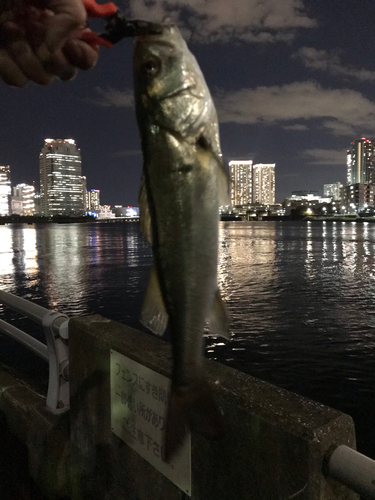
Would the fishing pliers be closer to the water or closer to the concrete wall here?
the water

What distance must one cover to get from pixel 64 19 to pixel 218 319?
5.56 ft

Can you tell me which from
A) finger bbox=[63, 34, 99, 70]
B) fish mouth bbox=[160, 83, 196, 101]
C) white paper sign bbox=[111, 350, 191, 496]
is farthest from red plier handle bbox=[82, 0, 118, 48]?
white paper sign bbox=[111, 350, 191, 496]

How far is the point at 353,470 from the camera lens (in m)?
2.16

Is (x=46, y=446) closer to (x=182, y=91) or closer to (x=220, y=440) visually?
(x=220, y=440)

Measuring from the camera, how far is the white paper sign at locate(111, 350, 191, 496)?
3.26 metres

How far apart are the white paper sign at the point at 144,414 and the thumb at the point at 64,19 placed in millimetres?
2553

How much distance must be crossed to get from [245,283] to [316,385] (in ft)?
50.0

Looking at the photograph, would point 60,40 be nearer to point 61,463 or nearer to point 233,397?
point 233,397

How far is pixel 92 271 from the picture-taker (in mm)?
33469

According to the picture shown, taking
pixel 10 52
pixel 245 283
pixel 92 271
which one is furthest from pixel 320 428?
pixel 92 271

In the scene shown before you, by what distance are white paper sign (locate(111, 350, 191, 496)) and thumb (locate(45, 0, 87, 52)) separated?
255cm

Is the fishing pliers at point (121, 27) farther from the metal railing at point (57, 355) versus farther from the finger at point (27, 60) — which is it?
the metal railing at point (57, 355)

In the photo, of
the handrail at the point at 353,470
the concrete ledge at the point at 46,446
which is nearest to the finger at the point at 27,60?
the handrail at the point at 353,470

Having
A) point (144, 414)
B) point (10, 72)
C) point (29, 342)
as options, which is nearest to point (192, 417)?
point (144, 414)
